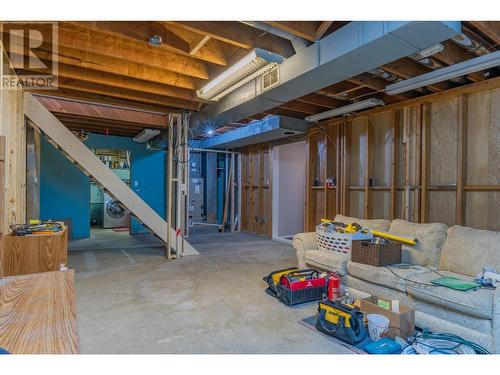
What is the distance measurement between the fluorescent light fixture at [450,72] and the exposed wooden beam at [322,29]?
62.9 inches

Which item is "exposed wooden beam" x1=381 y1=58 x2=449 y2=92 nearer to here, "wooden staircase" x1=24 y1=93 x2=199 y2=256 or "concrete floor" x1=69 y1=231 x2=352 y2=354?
"concrete floor" x1=69 y1=231 x2=352 y2=354

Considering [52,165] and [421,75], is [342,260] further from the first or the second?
[52,165]

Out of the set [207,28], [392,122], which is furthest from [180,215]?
[392,122]

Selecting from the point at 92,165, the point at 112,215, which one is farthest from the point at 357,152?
the point at 112,215

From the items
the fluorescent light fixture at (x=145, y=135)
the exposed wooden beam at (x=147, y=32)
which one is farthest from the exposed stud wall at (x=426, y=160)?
the fluorescent light fixture at (x=145, y=135)

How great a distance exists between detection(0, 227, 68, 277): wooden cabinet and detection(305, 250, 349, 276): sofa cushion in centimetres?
267

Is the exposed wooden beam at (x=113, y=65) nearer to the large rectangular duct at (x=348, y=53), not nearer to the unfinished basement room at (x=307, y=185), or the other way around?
the unfinished basement room at (x=307, y=185)

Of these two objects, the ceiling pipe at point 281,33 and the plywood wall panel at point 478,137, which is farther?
the plywood wall panel at point 478,137

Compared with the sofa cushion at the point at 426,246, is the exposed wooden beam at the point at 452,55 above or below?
above

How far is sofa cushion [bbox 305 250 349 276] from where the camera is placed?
10.6 feet

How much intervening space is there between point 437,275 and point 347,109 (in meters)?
2.70

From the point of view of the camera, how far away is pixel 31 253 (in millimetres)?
2645

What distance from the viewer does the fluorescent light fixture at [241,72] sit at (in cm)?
263
